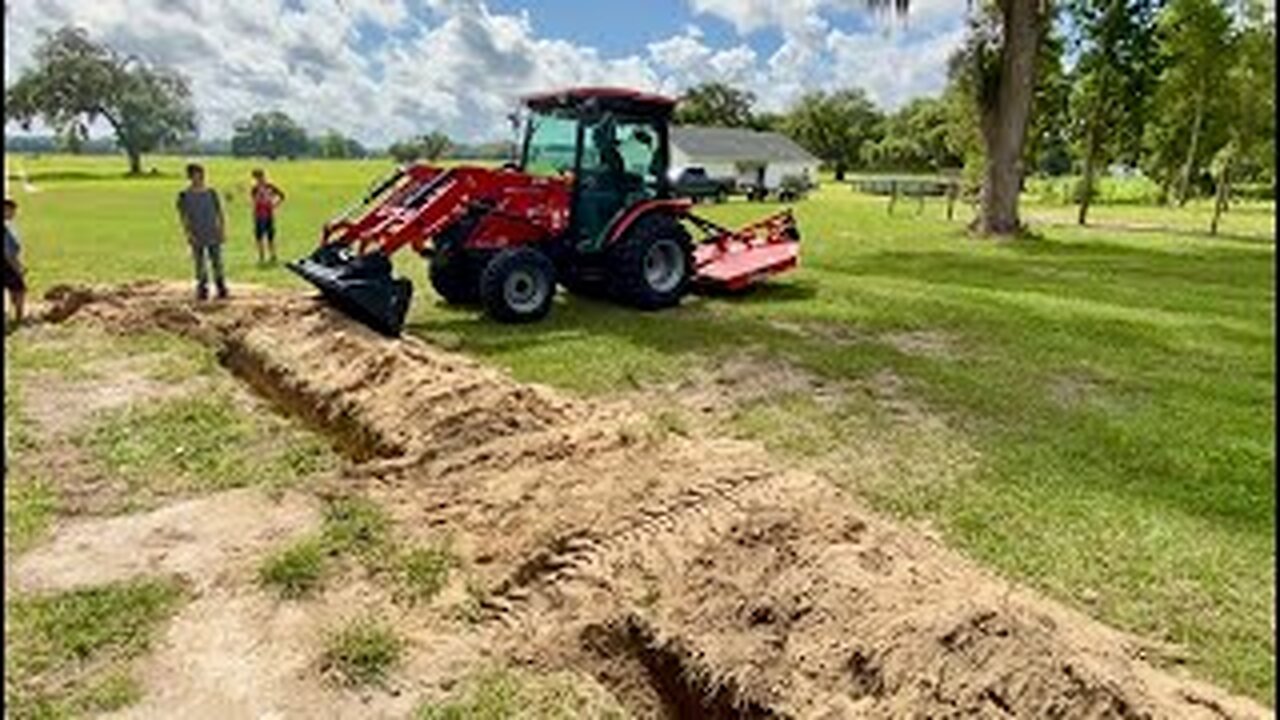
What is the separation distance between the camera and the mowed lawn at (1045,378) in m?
5.40

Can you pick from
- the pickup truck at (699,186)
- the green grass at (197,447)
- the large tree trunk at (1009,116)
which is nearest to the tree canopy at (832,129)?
the pickup truck at (699,186)

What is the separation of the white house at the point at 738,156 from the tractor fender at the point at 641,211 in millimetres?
49108

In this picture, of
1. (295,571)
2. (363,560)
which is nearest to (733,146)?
(363,560)

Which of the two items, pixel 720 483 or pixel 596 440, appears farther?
pixel 596 440

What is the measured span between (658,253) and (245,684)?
29.3ft

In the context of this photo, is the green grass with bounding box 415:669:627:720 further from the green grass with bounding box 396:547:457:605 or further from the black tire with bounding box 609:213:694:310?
the black tire with bounding box 609:213:694:310

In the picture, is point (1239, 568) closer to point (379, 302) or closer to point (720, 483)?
point (720, 483)

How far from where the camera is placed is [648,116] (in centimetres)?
1276

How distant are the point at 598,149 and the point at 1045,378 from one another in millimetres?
5603

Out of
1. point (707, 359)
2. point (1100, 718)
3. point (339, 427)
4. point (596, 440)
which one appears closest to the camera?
point (1100, 718)

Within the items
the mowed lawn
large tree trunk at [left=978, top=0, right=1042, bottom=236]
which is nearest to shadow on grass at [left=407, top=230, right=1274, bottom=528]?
the mowed lawn

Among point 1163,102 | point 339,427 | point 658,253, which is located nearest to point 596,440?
point 339,427

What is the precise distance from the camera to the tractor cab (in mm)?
12445

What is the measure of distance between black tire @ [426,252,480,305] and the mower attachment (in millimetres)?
2779
